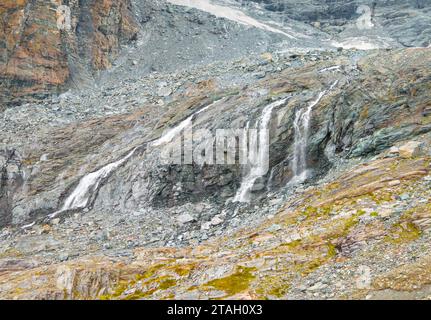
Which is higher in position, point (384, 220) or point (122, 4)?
point (122, 4)

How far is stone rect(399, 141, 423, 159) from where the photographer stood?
22191 millimetres

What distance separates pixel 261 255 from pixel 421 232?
5.84 metres

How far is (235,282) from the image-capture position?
620 inches

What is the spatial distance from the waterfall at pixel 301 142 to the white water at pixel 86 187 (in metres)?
12.0

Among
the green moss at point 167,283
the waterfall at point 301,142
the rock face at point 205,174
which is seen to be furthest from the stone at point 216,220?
the green moss at point 167,283

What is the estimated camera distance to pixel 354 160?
2547cm

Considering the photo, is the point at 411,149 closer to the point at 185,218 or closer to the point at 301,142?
the point at 301,142

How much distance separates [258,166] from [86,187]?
12.2 meters

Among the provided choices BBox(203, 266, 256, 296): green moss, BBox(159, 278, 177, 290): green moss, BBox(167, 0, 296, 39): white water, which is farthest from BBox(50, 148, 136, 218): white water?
BBox(167, 0, 296, 39): white water

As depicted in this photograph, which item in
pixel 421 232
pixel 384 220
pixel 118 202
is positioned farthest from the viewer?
pixel 118 202

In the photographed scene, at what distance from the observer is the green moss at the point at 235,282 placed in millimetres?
15227

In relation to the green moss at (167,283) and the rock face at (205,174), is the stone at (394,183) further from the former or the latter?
the green moss at (167,283)
